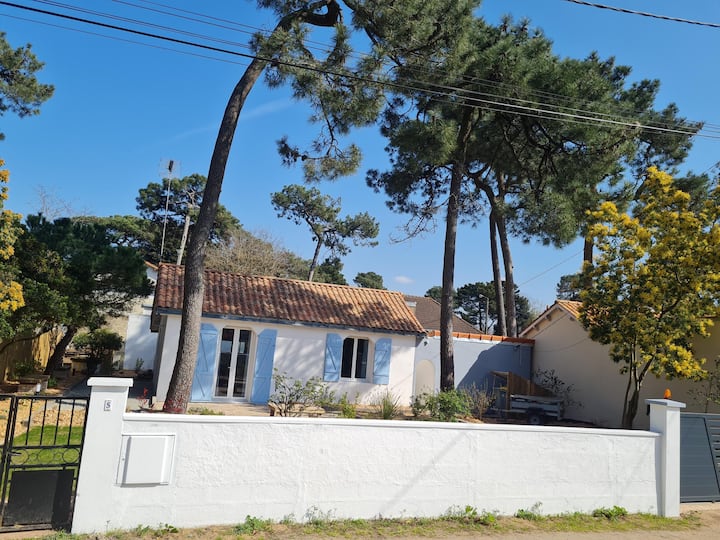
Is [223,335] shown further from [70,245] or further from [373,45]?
[373,45]

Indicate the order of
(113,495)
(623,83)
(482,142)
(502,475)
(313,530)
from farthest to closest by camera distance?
1. (623,83)
2. (482,142)
3. (502,475)
4. (313,530)
5. (113,495)

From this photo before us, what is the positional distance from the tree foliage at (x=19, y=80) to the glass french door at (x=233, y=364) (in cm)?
809

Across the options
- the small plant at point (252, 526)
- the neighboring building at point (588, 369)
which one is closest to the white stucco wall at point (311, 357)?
the neighboring building at point (588, 369)

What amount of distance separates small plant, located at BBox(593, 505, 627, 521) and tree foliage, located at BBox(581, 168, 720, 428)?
16.4ft

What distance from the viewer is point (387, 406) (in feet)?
38.4

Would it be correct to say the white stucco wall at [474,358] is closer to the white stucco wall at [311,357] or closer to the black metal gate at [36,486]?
the white stucco wall at [311,357]

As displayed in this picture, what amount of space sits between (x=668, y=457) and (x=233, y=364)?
11.0 m

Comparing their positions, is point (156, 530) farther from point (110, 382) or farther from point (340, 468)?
point (340, 468)

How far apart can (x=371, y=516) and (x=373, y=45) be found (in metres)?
9.21

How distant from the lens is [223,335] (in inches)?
578

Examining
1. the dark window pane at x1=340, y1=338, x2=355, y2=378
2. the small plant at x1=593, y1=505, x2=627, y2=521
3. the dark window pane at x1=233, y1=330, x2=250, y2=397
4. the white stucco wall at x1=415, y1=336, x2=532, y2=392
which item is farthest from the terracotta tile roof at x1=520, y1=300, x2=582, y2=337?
the dark window pane at x1=233, y1=330, x2=250, y2=397

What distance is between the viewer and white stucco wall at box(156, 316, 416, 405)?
13.6 m

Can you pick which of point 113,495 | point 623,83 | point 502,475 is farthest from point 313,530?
point 623,83

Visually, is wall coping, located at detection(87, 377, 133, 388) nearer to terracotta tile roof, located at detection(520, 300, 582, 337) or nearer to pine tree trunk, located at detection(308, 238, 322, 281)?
terracotta tile roof, located at detection(520, 300, 582, 337)
